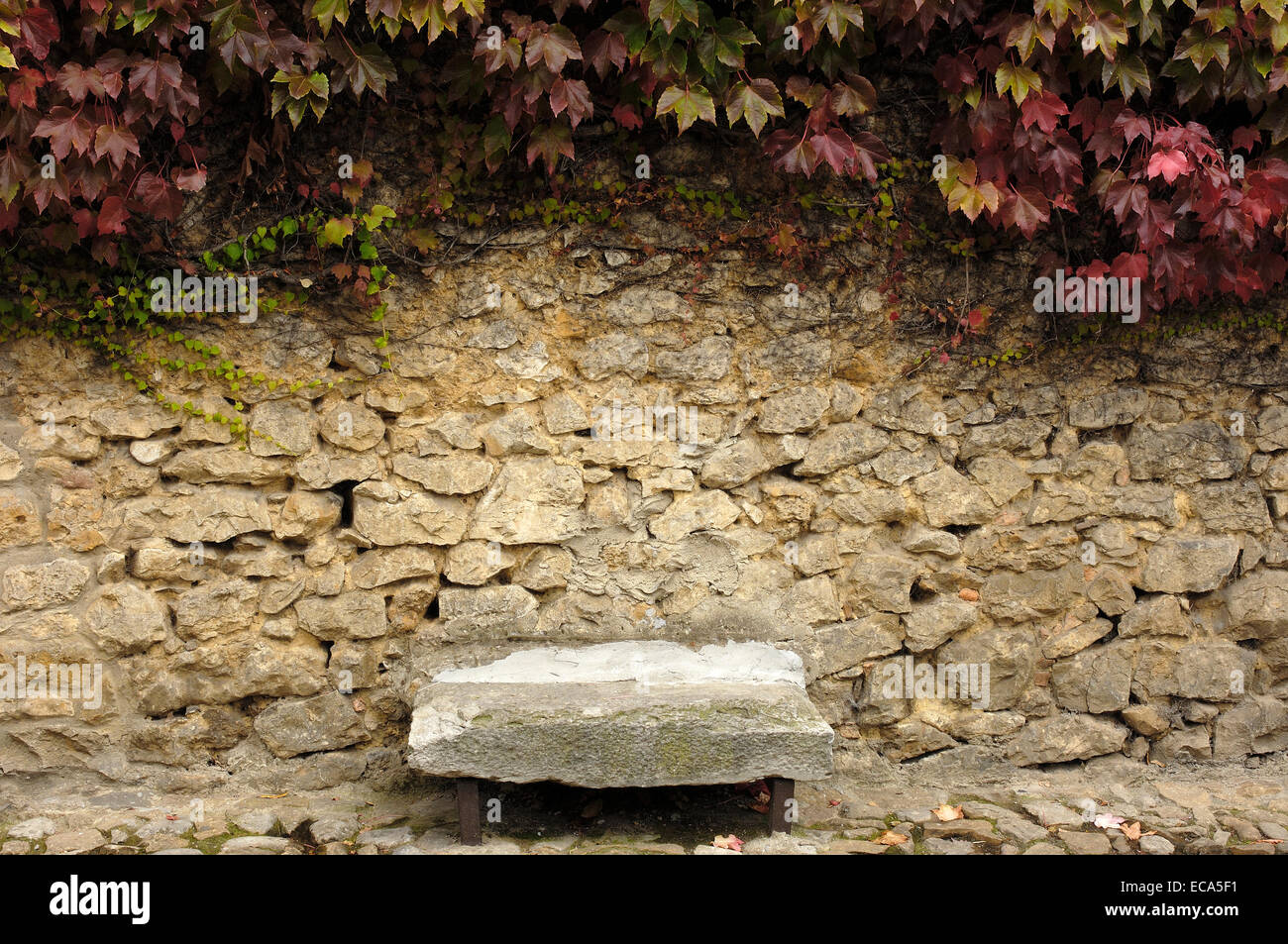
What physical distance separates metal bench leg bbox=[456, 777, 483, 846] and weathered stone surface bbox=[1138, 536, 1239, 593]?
2616 millimetres

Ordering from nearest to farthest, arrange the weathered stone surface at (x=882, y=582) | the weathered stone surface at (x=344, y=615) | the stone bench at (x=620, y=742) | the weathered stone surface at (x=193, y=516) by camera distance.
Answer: the stone bench at (x=620, y=742) → the weathered stone surface at (x=193, y=516) → the weathered stone surface at (x=344, y=615) → the weathered stone surface at (x=882, y=582)

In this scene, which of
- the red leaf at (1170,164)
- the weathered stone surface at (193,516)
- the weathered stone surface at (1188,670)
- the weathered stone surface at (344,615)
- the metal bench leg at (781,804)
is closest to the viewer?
the metal bench leg at (781,804)

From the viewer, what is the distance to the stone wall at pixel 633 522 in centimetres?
362

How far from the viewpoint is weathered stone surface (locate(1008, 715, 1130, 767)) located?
402cm

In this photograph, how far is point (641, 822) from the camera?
3.48m

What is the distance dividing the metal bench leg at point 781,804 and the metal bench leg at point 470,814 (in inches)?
36.2

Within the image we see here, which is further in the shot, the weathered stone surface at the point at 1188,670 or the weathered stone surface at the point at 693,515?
the weathered stone surface at the point at 1188,670

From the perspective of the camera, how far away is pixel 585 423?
3832 mm

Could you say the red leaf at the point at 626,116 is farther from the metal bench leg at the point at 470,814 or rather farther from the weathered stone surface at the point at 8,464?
the weathered stone surface at the point at 8,464

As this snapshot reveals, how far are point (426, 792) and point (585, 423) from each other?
4.66ft

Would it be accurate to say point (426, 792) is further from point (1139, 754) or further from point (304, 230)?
point (1139, 754)

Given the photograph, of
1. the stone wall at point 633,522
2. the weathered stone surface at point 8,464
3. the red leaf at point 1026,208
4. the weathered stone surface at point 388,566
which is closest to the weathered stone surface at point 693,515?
the stone wall at point 633,522

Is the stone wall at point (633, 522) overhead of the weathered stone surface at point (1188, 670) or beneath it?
overhead

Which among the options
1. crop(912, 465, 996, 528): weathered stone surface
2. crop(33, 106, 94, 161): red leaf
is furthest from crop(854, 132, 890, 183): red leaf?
crop(33, 106, 94, 161): red leaf
